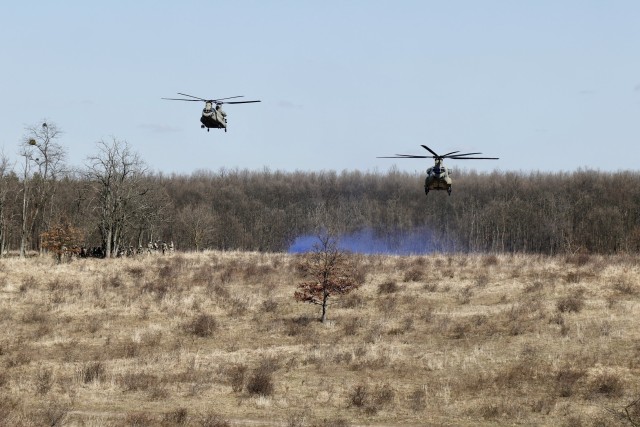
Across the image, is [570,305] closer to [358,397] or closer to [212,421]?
[358,397]

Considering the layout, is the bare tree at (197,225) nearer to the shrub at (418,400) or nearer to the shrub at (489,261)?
the shrub at (489,261)

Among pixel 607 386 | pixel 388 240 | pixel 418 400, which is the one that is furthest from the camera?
pixel 388 240

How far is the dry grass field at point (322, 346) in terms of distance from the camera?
2183cm

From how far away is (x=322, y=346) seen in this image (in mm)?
30469

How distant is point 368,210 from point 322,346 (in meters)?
89.8

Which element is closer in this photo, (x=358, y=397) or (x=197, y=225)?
(x=358, y=397)

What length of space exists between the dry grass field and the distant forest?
1062 inches

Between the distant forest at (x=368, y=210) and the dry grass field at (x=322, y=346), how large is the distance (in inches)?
1062

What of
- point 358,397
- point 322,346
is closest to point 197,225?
point 322,346

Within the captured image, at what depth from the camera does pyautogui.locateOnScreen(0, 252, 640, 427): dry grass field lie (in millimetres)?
21828

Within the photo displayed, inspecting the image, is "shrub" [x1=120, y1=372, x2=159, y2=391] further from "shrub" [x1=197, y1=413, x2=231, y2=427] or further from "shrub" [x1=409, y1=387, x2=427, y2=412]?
"shrub" [x1=409, y1=387, x2=427, y2=412]

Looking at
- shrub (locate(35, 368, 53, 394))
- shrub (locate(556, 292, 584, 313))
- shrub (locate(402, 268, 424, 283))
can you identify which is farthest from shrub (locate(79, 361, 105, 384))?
shrub (locate(402, 268, 424, 283))

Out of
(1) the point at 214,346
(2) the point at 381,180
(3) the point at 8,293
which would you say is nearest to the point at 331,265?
(1) the point at 214,346

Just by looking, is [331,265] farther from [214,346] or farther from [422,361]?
[422,361]
